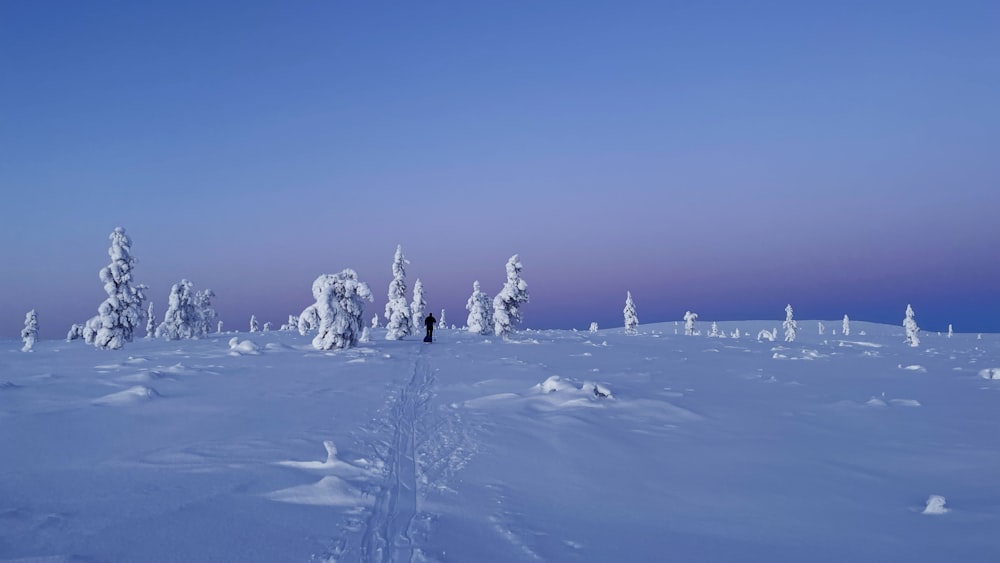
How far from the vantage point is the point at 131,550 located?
6129mm

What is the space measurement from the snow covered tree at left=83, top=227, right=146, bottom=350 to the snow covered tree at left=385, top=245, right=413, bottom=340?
2008 cm

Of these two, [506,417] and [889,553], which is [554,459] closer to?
[506,417]

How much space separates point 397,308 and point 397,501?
43.3 metres

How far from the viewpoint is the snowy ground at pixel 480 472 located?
279 inches

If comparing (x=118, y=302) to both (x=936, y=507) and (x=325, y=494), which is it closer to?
(x=325, y=494)

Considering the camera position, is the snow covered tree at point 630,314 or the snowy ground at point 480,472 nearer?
the snowy ground at point 480,472

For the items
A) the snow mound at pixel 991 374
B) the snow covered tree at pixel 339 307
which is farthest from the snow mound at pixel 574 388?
the snow mound at pixel 991 374

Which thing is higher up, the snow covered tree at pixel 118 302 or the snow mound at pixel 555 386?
the snow covered tree at pixel 118 302

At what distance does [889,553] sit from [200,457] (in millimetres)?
11570

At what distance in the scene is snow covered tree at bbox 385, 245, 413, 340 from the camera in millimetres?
50156

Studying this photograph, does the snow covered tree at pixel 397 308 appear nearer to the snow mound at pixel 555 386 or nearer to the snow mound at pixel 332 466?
the snow mound at pixel 555 386

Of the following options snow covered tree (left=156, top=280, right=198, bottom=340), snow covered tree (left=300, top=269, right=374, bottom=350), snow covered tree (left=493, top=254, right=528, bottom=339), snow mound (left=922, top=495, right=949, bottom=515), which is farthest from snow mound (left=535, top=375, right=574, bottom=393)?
snow covered tree (left=156, top=280, right=198, bottom=340)

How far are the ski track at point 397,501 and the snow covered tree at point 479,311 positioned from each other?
140ft

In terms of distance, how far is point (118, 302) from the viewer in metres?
39.7
